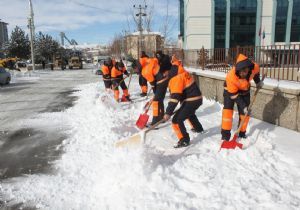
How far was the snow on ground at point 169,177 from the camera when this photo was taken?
3.29m

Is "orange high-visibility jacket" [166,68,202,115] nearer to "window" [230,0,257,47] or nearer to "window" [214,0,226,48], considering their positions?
"window" [230,0,257,47]

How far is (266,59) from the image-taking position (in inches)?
284

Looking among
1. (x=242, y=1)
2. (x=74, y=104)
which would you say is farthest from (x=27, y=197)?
(x=242, y=1)

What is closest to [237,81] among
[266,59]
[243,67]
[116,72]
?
[243,67]

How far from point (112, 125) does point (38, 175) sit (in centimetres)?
248

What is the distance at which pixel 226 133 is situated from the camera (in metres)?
4.89

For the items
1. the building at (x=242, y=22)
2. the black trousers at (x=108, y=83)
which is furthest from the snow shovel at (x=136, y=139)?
the building at (x=242, y=22)

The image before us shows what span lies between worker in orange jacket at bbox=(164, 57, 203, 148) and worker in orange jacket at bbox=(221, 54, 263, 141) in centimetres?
48

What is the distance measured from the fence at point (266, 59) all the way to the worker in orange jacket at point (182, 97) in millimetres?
2661

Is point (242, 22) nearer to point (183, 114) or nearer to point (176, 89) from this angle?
point (183, 114)

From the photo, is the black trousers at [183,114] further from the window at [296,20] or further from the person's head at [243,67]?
the window at [296,20]

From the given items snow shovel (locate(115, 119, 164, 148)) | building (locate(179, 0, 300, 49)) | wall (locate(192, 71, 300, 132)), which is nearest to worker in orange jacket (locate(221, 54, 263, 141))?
wall (locate(192, 71, 300, 132))

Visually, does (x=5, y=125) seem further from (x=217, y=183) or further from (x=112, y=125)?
(x=217, y=183)

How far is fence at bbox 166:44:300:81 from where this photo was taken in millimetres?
6575
